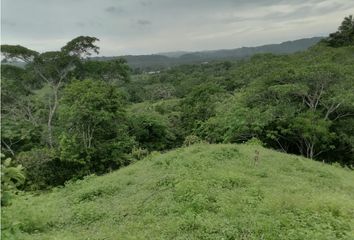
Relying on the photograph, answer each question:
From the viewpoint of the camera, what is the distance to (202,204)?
9961mm

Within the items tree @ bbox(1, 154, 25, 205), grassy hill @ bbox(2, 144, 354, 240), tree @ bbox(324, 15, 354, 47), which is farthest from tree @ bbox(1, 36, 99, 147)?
tree @ bbox(324, 15, 354, 47)

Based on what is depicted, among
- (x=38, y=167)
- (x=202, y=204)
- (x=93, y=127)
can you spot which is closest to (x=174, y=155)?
(x=202, y=204)

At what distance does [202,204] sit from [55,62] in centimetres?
2249

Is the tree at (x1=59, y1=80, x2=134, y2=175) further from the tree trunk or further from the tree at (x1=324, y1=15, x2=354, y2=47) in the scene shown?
the tree at (x1=324, y1=15, x2=354, y2=47)

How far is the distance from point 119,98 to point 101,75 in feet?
23.8

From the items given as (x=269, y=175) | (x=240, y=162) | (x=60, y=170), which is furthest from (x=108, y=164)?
(x=269, y=175)

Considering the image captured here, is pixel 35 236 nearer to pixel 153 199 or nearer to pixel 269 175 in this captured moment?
pixel 153 199

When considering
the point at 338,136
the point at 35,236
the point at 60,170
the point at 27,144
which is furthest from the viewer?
the point at 27,144

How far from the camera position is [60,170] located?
25438 mm

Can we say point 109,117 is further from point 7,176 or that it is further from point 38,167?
point 7,176

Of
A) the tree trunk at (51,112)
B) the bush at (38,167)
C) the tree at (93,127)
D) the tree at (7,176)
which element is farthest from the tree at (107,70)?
the tree at (7,176)

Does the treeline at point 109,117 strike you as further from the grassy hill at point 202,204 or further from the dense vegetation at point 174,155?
the grassy hill at point 202,204

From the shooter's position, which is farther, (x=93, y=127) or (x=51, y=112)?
(x=51, y=112)

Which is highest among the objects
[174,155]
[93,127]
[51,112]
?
[174,155]
